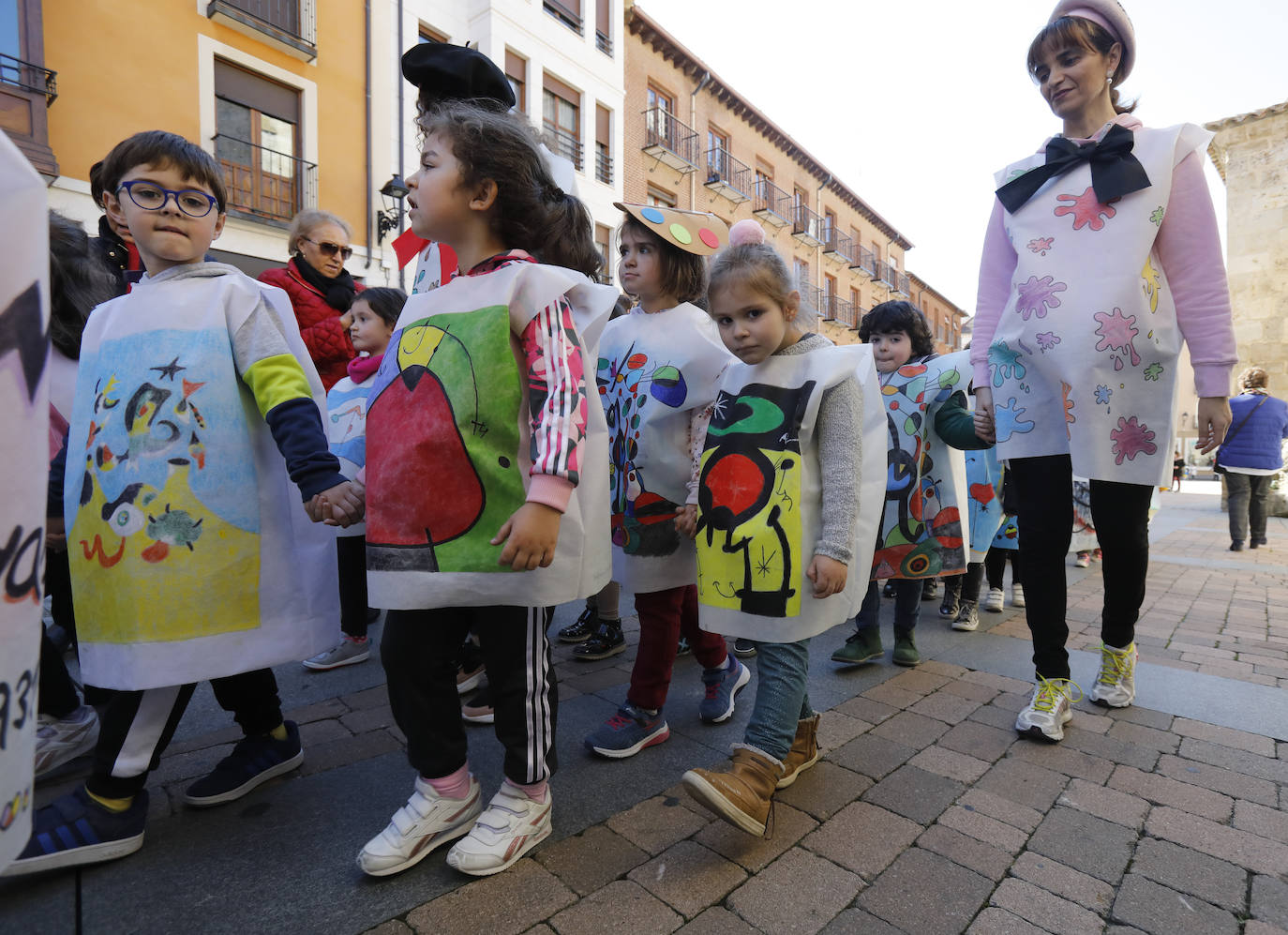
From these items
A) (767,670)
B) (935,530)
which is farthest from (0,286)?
(935,530)

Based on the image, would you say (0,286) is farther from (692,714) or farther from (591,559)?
(692,714)

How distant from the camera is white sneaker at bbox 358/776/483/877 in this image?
1513 millimetres

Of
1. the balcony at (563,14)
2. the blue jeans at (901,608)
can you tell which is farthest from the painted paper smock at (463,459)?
the balcony at (563,14)

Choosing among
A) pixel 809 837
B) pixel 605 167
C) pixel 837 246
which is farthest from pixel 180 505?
pixel 837 246

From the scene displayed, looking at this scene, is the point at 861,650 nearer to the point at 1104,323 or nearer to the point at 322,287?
the point at 1104,323

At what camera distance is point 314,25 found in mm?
10781

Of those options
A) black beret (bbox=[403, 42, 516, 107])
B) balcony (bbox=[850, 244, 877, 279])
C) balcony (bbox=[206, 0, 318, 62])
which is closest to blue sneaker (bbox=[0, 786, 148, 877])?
black beret (bbox=[403, 42, 516, 107])

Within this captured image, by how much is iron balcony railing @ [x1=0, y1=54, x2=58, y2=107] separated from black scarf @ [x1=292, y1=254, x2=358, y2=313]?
721 centimetres

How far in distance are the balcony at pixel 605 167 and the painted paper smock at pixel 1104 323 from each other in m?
15.0

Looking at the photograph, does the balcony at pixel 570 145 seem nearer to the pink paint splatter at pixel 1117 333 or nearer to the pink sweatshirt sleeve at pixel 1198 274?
the pink sweatshirt sleeve at pixel 1198 274

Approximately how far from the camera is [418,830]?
157cm

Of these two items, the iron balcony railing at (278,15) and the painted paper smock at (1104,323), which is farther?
the iron balcony railing at (278,15)

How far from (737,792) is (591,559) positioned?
2.06ft

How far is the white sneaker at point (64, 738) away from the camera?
2.03m
